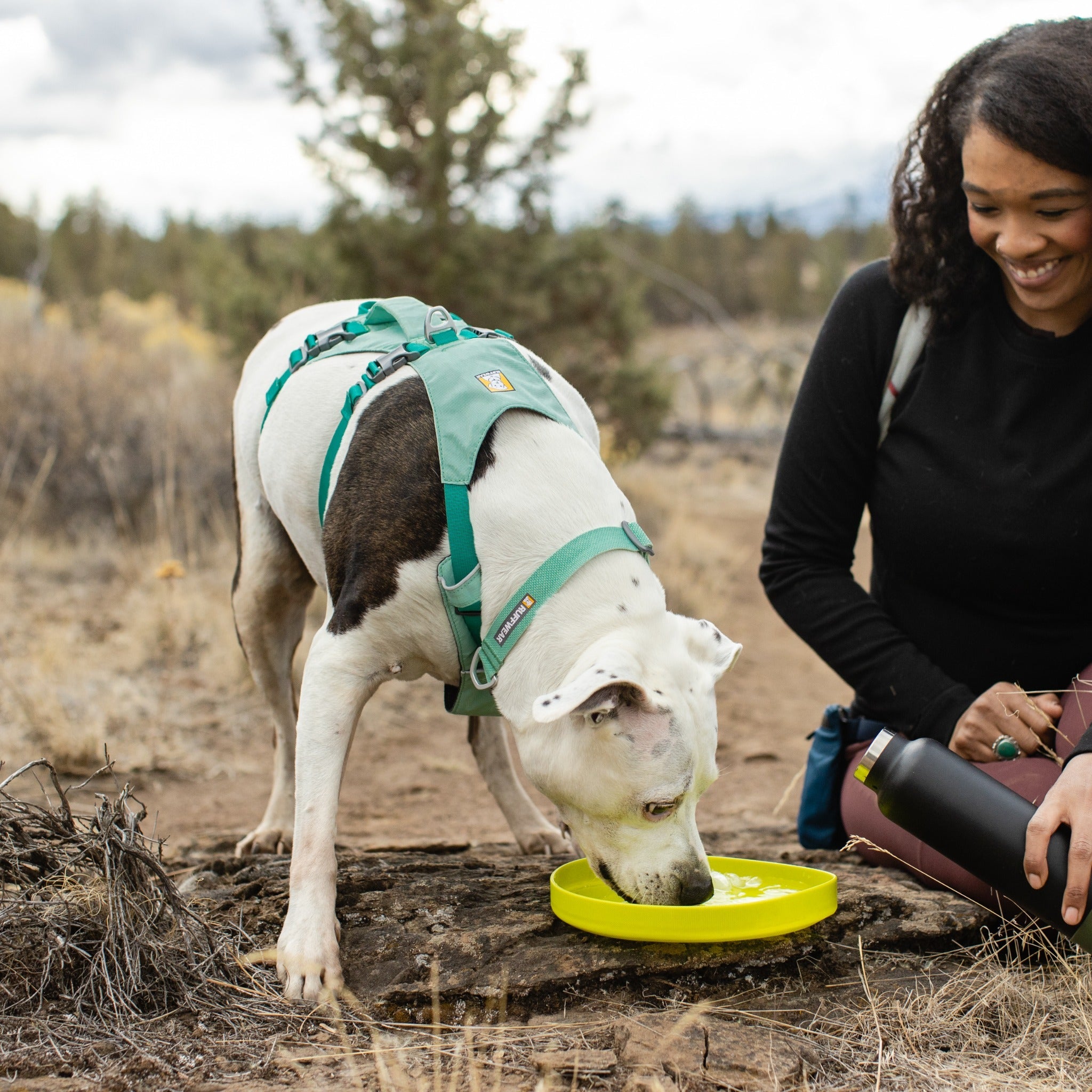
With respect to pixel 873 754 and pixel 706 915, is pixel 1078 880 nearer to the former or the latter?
pixel 873 754

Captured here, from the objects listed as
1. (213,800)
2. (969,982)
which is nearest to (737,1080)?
(969,982)

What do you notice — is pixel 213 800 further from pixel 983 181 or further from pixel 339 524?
pixel 983 181

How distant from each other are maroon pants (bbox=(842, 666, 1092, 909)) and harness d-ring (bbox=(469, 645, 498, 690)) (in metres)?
0.93

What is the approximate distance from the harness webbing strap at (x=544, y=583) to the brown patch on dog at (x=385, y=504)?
27 centimetres

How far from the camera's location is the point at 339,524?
2723 millimetres

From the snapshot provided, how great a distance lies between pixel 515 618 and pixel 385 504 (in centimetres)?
47

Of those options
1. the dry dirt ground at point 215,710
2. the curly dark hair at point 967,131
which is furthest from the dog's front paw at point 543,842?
the curly dark hair at point 967,131

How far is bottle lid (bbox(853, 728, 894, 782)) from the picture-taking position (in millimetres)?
2408

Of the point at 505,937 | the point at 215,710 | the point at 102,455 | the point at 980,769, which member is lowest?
the point at 215,710

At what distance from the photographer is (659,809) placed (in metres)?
2.31

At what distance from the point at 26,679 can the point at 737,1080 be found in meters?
4.75

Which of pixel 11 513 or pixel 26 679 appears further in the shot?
pixel 11 513

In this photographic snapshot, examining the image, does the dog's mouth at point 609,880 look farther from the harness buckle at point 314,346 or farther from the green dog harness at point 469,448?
the harness buckle at point 314,346

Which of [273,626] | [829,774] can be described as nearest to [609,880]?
[829,774]
